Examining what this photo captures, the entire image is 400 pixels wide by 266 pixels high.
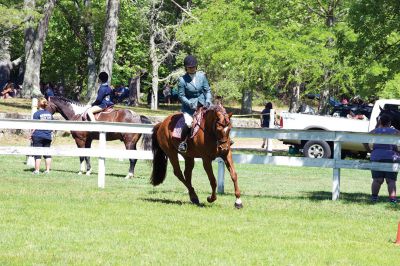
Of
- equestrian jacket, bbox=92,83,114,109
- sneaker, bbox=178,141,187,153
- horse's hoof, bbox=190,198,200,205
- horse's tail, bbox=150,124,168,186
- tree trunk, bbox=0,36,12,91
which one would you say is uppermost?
tree trunk, bbox=0,36,12,91

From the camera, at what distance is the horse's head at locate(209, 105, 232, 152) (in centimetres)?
1422

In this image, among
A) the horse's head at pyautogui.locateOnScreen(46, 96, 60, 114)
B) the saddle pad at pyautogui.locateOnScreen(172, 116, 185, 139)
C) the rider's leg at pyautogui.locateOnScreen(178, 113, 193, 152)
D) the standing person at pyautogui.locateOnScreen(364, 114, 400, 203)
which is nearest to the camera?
the rider's leg at pyautogui.locateOnScreen(178, 113, 193, 152)

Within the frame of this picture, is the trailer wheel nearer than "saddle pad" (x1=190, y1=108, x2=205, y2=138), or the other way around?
"saddle pad" (x1=190, y1=108, x2=205, y2=138)

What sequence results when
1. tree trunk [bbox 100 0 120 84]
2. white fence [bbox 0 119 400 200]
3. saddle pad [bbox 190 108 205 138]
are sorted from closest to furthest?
saddle pad [bbox 190 108 205 138]
white fence [bbox 0 119 400 200]
tree trunk [bbox 100 0 120 84]

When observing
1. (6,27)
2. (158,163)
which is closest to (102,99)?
(158,163)

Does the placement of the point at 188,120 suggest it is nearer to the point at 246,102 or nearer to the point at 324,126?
the point at 324,126

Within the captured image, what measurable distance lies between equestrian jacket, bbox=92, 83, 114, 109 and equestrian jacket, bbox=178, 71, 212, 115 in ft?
25.3

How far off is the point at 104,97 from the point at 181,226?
11.3m

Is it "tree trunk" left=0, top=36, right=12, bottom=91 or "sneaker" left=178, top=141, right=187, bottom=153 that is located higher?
"tree trunk" left=0, top=36, right=12, bottom=91

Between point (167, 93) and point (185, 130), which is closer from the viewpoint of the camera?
point (185, 130)

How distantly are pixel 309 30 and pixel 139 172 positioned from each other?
1546cm

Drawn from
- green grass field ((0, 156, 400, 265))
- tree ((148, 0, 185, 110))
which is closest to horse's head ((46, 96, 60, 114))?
green grass field ((0, 156, 400, 265))

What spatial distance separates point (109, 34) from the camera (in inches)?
1688

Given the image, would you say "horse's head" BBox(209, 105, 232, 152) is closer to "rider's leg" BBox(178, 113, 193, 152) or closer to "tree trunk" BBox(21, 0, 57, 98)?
"rider's leg" BBox(178, 113, 193, 152)
